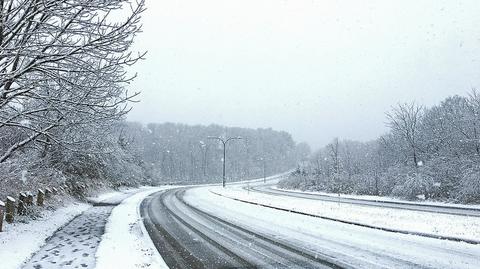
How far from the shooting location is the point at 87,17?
27.6 ft

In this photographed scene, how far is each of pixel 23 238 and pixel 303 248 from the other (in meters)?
7.46

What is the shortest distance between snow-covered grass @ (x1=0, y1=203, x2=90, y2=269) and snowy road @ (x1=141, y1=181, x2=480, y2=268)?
3.05 metres

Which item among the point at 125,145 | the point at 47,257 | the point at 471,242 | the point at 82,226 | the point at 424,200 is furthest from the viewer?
Result: the point at 125,145

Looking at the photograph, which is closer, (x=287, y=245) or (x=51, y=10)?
(x=51, y=10)

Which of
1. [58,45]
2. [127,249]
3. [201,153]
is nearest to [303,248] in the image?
[127,249]

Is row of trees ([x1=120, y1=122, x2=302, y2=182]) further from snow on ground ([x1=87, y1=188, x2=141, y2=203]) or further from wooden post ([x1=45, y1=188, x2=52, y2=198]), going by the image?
wooden post ([x1=45, y1=188, x2=52, y2=198])

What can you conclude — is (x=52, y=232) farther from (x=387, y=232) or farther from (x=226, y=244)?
(x=387, y=232)

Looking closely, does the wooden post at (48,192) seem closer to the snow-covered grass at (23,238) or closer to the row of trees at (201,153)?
the snow-covered grass at (23,238)

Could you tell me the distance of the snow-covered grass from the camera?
8676 mm

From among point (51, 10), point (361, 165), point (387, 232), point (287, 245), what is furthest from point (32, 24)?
point (361, 165)

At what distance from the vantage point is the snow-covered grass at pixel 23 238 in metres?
8.68

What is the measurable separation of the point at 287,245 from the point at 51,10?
24.8 ft

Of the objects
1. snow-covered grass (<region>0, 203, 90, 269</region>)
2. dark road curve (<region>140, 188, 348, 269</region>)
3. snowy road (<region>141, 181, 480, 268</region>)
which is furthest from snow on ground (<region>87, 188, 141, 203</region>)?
snowy road (<region>141, 181, 480, 268</region>)

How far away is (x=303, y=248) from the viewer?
9.68 meters
